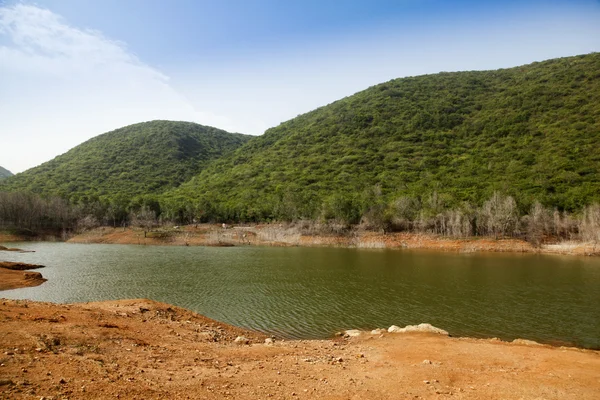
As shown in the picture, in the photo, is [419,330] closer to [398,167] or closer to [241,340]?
[241,340]

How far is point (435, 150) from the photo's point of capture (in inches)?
4638

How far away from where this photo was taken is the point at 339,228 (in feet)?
254

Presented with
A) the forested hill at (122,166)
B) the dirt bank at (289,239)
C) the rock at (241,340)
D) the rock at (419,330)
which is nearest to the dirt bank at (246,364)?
the rock at (241,340)

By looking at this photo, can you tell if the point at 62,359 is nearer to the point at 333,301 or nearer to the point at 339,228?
the point at 333,301

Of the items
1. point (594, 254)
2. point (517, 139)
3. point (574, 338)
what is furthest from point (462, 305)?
point (517, 139)

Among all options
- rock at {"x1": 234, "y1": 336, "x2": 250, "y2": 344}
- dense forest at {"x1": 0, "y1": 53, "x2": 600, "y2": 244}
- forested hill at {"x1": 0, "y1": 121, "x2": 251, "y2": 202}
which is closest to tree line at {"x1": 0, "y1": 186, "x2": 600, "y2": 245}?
dense forest at {"x1": 0, "y1": 53, "x2": 600, "y2": 244}

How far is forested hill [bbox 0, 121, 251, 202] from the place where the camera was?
131750 millimetres

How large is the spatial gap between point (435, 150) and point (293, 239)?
6938cm

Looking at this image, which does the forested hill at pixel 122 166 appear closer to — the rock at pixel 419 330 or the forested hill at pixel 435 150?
the forested hill at pixel 435 150

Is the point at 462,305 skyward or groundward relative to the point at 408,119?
groundward

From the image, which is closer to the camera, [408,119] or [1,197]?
[1,197]

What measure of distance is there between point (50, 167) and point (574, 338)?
189562 mm

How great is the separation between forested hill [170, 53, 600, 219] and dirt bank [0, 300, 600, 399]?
65.3m

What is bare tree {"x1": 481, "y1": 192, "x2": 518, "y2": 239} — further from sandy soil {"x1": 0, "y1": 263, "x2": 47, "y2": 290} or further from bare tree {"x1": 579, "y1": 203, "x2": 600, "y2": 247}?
sandy soil {"x1": 0, "y1": 263, "x2": 47, "y2": 290}
